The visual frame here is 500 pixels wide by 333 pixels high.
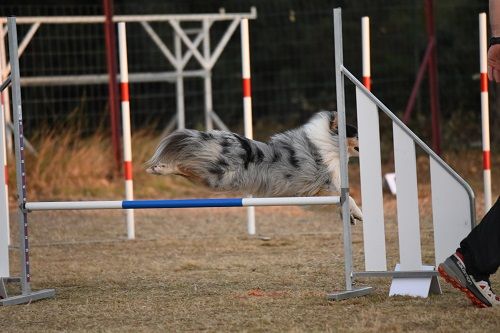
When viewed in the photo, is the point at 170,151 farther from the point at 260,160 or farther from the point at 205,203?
the point at 205,203

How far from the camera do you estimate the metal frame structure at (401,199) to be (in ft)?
14.6

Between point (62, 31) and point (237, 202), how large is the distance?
9.66 metres

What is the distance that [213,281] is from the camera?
17.3 feet

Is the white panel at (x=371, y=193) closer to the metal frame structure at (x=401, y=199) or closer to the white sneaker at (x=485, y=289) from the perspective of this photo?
the metal frame structure at (x=401, y=199)

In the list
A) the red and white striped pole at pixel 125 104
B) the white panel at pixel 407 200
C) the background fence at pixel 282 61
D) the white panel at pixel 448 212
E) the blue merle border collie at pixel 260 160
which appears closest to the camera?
the white panel at pixel 448 212

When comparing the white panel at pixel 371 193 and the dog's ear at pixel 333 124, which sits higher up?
the dog's ear at pixel 333 124

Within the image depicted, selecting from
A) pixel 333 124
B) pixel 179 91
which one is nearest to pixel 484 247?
pixel 333 124

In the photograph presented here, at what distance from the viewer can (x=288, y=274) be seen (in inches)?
213

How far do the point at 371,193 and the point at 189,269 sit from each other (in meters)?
1.64

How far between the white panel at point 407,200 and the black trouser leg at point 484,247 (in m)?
0.45

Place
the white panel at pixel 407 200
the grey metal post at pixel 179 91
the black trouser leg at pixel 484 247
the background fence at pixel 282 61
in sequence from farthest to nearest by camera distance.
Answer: the background fence at pixel 282 61 < the grey metal post at pixel 179 91 < the white panel at pixel 407 200 < the black trouser leg at pixel 484 247

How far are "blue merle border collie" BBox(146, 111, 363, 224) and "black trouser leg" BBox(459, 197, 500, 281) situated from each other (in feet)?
4.02

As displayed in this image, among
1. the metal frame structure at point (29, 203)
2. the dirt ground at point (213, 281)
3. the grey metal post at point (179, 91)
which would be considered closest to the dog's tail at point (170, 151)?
the metal frame structure at point (29, 203)

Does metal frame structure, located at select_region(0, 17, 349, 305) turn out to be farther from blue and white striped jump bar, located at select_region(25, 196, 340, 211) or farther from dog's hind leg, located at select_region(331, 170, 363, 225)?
dog's hind leg, located at select_region(331, 170, 363, 225)
